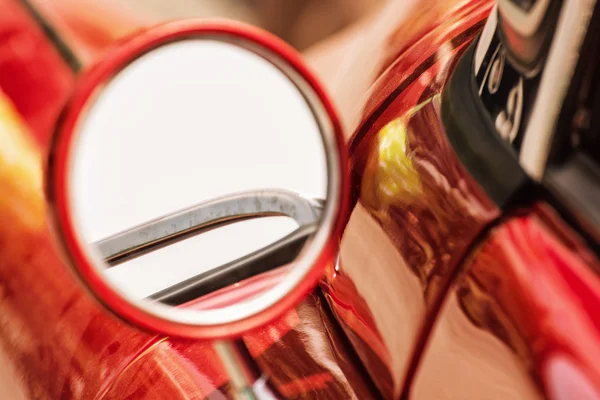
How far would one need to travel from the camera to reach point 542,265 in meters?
0.40

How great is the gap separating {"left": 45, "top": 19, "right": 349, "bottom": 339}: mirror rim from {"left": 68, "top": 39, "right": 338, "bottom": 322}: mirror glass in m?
0.03

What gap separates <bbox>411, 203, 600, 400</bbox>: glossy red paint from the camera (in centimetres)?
37

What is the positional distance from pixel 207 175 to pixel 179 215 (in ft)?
0.19

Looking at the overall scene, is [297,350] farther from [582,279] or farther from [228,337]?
[582,279]

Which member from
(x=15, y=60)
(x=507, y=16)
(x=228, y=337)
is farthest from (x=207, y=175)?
(x=15, y=60)

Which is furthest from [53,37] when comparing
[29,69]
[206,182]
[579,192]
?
[579,192]

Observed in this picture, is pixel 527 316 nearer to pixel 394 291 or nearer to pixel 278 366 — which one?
pixel 394 291

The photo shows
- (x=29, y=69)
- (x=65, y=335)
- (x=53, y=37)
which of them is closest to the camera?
(x=65, y=335)

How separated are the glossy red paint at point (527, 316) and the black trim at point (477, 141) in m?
0.02

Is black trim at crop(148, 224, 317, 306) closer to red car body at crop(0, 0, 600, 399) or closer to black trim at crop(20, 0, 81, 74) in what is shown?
red car body at crop(0, 0, 600, 399)

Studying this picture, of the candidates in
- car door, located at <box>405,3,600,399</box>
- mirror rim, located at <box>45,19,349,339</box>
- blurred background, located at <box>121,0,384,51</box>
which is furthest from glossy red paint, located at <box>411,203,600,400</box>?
blurred background, located at <box>121,0,384,51</box>

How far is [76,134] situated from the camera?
418 mm

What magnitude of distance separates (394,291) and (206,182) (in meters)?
0.25

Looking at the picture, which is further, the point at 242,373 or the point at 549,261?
the point at 242,373
